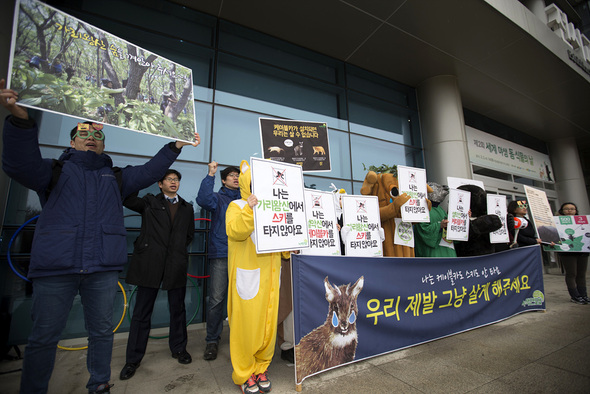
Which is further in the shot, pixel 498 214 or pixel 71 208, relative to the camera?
pixel 498 214

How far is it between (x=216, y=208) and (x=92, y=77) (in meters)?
1.66

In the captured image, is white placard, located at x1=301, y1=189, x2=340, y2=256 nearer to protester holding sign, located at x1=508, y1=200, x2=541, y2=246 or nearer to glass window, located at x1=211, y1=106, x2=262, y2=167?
glass window, located at x1=211, y1=106, x2=262, y2=167

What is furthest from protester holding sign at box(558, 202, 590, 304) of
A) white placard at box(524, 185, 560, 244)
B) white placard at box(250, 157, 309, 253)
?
white placard at box(250, 157, 309, 253)

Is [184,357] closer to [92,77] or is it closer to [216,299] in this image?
[216,299]

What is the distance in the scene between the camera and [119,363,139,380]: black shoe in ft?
7.81

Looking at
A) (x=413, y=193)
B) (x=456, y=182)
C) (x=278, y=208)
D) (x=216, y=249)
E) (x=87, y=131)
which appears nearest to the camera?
(x=87, y=131)

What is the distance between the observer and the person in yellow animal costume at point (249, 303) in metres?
2.11

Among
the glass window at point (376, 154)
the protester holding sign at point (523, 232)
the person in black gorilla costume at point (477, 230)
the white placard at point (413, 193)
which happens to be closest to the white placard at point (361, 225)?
the white placard at point (413, 193)

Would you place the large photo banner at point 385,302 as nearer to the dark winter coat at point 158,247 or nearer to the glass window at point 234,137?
the dark winter coat at point 158,247

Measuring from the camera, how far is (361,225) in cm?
329

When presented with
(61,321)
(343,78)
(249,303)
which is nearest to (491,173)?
(343,78)

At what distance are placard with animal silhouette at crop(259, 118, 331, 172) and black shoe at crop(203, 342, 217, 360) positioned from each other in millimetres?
2328

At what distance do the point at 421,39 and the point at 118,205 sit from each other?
6877mm

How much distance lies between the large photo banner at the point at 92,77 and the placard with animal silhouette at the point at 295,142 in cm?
134
